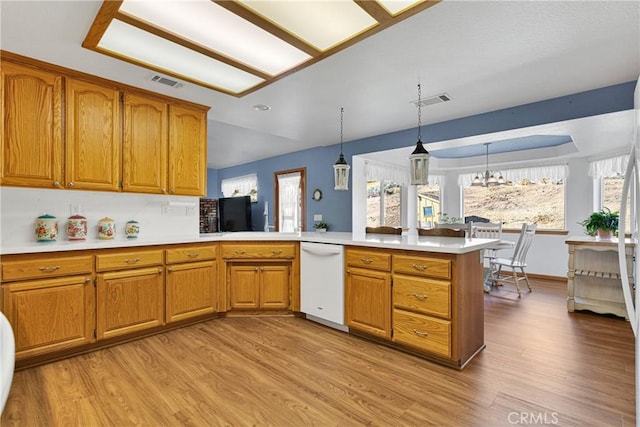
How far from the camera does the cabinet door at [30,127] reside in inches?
89.4

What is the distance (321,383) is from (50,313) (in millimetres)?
2012

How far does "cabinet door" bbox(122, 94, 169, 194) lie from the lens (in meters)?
2.86

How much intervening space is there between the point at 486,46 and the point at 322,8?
3.76ft

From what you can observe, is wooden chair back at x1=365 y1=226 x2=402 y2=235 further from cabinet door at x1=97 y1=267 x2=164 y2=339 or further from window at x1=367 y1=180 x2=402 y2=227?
cabinet door at x1=97 y1=267 x2=164 y2=339

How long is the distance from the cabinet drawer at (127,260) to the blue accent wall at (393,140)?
8.83ft

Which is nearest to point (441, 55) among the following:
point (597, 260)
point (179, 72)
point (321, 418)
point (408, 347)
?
point (179, 72)

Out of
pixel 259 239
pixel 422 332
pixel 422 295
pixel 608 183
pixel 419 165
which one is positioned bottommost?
pixel 422 332

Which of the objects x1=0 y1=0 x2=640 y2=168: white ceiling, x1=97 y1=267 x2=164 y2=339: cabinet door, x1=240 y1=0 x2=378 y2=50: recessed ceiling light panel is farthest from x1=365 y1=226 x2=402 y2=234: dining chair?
x1=97 y1=267 x2=164 y2=339: cabinet door

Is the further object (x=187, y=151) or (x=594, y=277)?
(x=594, y=277)

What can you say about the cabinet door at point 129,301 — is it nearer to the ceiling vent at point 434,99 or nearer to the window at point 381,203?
the ceiling vent at point 434,99

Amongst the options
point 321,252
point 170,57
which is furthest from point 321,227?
point 170,57

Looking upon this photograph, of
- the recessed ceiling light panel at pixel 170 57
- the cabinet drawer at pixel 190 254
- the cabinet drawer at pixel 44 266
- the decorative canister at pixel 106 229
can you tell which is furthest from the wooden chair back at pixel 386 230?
the cabinet drawer at pixel 44 266

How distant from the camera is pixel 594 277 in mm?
3713

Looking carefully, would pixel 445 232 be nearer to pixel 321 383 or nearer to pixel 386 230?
pixel 386 230
